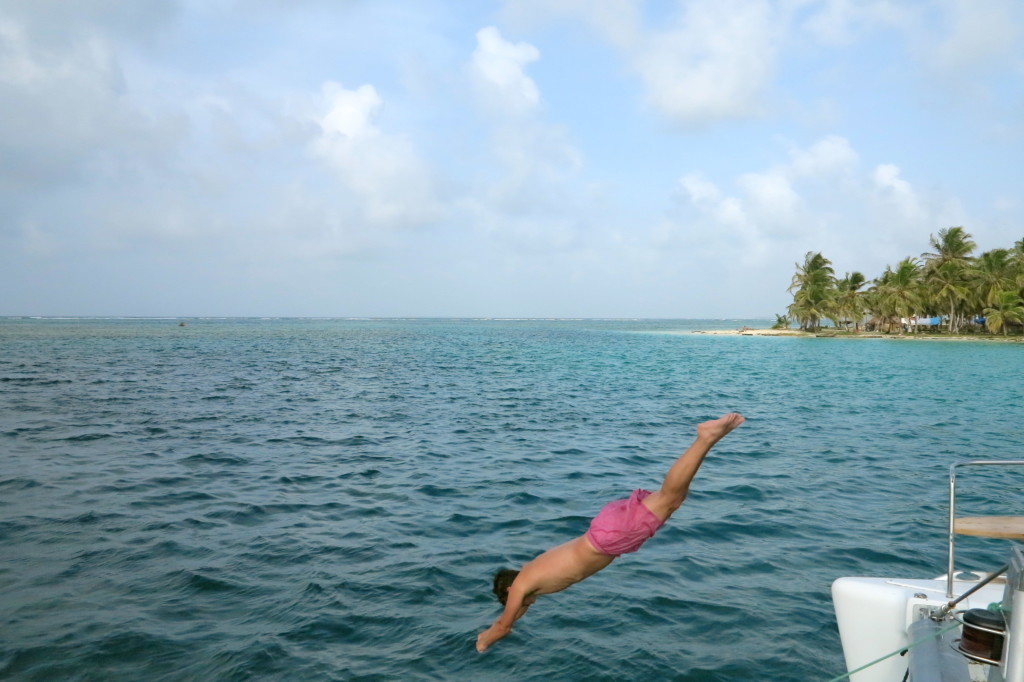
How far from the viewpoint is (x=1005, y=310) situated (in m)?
84.1

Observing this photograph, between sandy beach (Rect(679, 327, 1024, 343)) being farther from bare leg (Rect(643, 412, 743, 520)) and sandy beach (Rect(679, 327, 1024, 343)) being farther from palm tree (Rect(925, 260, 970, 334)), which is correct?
bare leg (Rect(643, 412, 743, 520))

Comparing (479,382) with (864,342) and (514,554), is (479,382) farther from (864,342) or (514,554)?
(864,342)

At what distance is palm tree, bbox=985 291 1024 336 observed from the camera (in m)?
82.2

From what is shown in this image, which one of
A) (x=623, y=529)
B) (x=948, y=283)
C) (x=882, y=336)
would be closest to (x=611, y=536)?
(x=623, y=529)

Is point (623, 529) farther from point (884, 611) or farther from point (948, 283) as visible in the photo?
point (948, 283)

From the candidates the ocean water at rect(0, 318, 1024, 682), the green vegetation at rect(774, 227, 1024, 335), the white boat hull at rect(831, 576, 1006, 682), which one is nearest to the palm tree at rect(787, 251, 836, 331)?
the green vegetation at rect(774, 227, 1024, 335)

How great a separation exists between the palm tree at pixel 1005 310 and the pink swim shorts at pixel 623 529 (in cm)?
9465

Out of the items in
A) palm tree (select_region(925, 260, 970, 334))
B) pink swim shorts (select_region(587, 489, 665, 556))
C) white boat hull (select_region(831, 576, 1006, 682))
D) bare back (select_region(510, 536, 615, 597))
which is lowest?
white boat hull (select_region(831, 576, 1006, 682))

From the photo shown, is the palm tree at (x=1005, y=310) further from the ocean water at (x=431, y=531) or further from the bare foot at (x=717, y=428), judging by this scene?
the bare foot at (x=717, y=428)

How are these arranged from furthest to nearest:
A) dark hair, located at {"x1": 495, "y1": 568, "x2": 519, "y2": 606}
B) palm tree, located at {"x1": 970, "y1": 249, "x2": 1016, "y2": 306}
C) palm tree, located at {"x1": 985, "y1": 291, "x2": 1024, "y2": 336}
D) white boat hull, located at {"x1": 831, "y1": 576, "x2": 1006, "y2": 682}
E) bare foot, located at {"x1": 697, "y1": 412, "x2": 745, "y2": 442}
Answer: palm tree, located at {"x1": 970, "y1": 249, "x2": 1016, "y2": 306}, palm tree, located at {"x1": 985, "y1": 291, "x2": 1024, "y2": 336}, white boat hull, located at {"x1": 831, "y1": 576, "x2": 1006, "y2": 682}, dark hair, located at {"x1": 495, "y1": 568, "x2": 519, "y2": 606}, bare foot, located at {"x1": 697, "y1": 412, "x2": 745, "y2": 442}

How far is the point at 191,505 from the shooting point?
43.2 ft

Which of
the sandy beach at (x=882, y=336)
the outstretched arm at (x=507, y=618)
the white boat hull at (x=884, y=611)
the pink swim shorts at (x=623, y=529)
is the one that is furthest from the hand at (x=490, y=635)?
the sandy beach at (x=882, y=336)

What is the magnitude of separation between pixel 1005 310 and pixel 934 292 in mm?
8521

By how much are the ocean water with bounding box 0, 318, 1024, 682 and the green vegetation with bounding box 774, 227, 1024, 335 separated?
67711 mm
